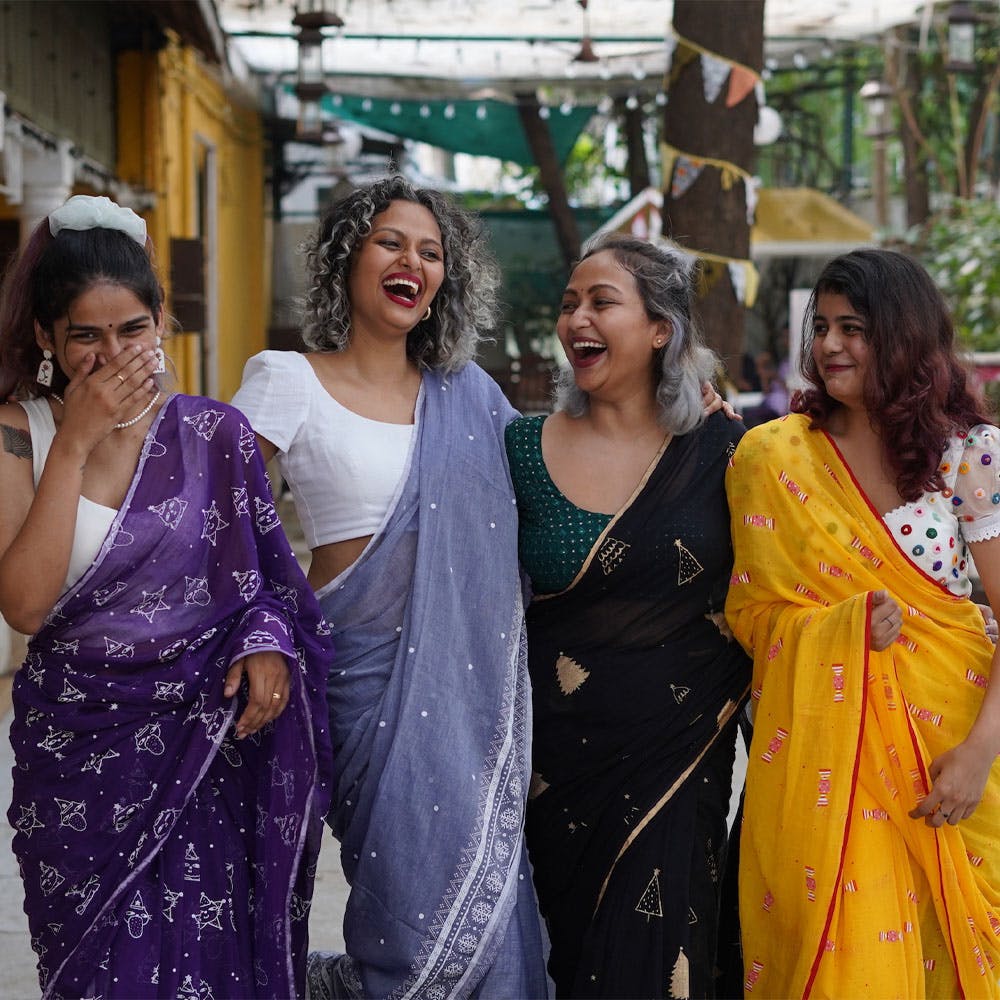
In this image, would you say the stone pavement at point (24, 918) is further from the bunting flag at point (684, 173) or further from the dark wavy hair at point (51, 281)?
the bunting flag at point (684, 173)

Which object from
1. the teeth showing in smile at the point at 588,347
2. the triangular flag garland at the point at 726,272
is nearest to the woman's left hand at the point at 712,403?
the teeth showing in smile at the point at 588,347

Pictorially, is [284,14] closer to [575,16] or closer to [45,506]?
[575,16]

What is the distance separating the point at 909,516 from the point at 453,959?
1323 mm

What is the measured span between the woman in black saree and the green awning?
10329mm

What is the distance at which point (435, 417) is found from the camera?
321 cm

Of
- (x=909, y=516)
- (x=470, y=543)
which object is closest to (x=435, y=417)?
(x=470, y=543)

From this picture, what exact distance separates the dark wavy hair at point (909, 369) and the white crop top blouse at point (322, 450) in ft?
3.38

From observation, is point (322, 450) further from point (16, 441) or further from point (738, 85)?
point (738, 85)

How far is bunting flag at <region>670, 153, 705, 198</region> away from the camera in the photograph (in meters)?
5.25

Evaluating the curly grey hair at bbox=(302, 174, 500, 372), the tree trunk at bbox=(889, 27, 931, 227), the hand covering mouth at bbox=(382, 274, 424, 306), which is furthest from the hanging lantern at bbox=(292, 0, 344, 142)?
the tree trunk at bbox=(889, 27, 931, 227)

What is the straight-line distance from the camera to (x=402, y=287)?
3.17 metres

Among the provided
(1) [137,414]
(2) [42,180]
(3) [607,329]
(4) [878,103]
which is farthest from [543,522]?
(4) [878,103]

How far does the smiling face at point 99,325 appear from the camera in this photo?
2629 mm

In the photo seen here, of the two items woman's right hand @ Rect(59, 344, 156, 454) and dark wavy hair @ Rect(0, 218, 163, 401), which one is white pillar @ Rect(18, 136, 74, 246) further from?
woman's right hand @ Rect(59, 344, 156, 454)
